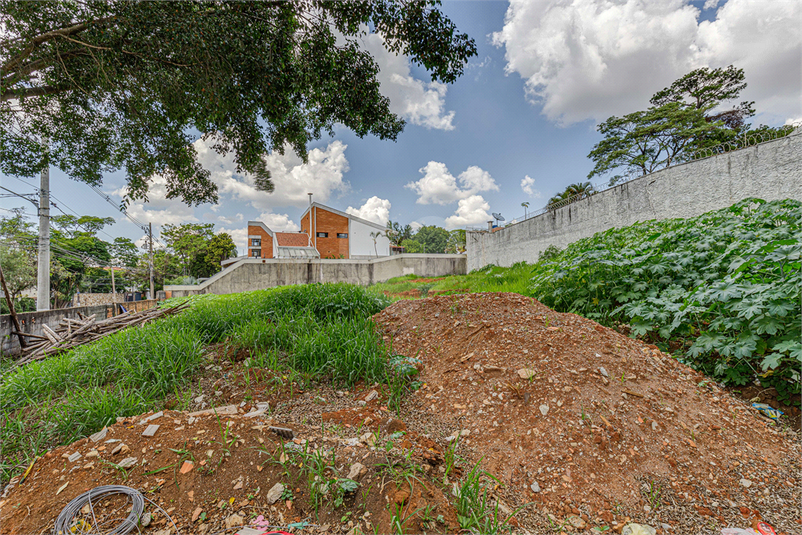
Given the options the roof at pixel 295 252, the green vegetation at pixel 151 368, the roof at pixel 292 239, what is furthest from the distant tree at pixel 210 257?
the green vegetation at pixel 151 368

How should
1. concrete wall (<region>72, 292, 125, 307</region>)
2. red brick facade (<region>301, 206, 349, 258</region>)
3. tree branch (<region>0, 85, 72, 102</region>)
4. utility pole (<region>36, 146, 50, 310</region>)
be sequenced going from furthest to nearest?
red brick facade (<region>301, 206, 349, 258</region>), concrete wall (<region>72, 292, 125, 307</region>), utility pole (<region>36, 146, 50, 310</region>), tree branch (<region>0, 85, 72, 102</region>)

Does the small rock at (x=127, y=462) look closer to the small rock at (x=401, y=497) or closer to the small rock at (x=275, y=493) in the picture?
the small rock at (x=275, y=493)

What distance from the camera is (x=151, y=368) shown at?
250 centimetres

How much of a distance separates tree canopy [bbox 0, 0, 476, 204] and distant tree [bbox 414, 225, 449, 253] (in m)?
50.4

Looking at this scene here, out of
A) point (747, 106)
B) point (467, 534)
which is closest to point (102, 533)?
point (467, 534)

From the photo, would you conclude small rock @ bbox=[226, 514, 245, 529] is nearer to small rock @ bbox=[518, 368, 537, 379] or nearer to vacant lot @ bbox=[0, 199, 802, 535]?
vacant lot @ bbox=[0, 199, 802, 535]

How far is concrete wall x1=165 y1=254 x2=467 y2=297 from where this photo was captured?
12875 millimetres

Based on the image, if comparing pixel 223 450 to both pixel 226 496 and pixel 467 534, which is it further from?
pixel 467 534

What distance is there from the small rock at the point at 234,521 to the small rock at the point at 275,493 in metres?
0.12

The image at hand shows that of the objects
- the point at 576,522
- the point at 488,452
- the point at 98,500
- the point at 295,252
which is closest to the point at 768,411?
the point at 576,522

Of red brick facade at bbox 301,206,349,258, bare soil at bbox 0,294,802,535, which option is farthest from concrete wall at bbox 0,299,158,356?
red brick facade at bbox 301,206,349,258

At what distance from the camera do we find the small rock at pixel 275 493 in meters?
1.29

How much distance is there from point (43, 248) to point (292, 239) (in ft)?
61.4

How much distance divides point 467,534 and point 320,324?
105 inches
